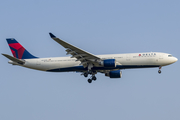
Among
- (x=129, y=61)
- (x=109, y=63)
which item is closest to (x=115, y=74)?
(x=129, y=61)

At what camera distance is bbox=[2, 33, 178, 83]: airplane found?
43.9 metres

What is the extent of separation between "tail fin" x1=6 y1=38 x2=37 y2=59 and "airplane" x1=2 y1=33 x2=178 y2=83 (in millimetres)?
461

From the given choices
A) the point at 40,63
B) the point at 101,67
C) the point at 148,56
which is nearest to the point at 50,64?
the point at 40,63

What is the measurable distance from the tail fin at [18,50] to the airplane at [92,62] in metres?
0.46

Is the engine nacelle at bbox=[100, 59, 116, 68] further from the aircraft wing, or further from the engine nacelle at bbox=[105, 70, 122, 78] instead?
the engine nacelle at bbox=[105, 70, 122, 78]

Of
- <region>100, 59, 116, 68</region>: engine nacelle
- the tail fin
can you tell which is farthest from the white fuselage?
the tail fin

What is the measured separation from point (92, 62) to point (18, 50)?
1330 centimetres

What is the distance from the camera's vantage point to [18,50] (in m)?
50.3

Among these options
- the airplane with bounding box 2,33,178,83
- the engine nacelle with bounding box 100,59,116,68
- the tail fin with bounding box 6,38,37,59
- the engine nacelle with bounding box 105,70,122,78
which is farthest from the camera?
the tail fin with bounding box 6,38,37,59

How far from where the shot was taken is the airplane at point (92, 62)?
43.9 meters

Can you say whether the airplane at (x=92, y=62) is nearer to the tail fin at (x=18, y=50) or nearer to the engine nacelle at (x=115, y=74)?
the engine nacelle at (x=115, y=74)

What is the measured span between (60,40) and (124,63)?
10.6 metres

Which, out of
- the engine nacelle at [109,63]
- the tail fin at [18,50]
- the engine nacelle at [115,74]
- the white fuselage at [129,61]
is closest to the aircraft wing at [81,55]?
the engine nacelle at [109,63]

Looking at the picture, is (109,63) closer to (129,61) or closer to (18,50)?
(129,61)
